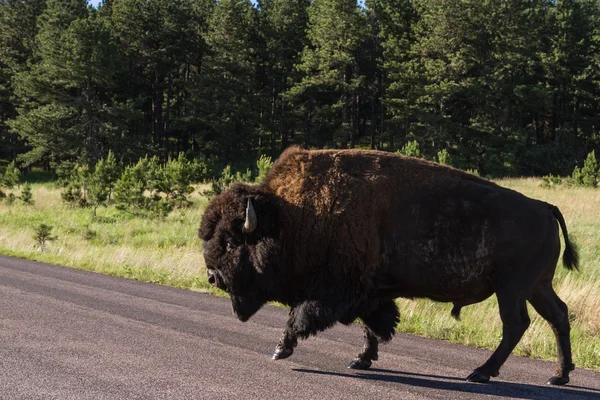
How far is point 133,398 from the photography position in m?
4.12

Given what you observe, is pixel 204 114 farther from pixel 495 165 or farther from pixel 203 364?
pixel 203 364

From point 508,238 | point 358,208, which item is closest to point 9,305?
point 358,208

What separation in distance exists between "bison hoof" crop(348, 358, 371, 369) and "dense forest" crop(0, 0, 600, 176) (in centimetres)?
4782

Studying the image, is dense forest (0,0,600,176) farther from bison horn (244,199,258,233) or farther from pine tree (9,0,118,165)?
bison horn (244,199,258,233)

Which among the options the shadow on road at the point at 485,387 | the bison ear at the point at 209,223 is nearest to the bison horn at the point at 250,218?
the bison ear at the point at 209,223

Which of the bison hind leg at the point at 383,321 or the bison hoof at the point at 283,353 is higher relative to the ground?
the bison hind leg at the point at 383,321

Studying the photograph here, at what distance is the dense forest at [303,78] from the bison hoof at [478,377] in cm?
4804

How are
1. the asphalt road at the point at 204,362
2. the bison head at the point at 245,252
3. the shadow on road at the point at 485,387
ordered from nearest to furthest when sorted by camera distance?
the asphalt road at the point at 204,362, the shadow on road at the point at 485,387, the bison head at the point at 245,252

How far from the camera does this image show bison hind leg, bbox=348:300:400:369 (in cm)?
549

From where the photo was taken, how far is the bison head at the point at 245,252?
18.5 feet

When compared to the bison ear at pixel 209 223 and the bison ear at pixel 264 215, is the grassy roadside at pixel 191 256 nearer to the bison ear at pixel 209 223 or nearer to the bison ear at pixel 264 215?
the bison ear at pixel 264 215

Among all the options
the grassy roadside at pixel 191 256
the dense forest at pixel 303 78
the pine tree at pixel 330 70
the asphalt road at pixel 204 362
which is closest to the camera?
the asphalt road at pixel 204 362

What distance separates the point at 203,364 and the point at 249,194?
159 centimetres

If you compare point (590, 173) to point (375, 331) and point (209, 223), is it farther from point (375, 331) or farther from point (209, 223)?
point (209, 223)
